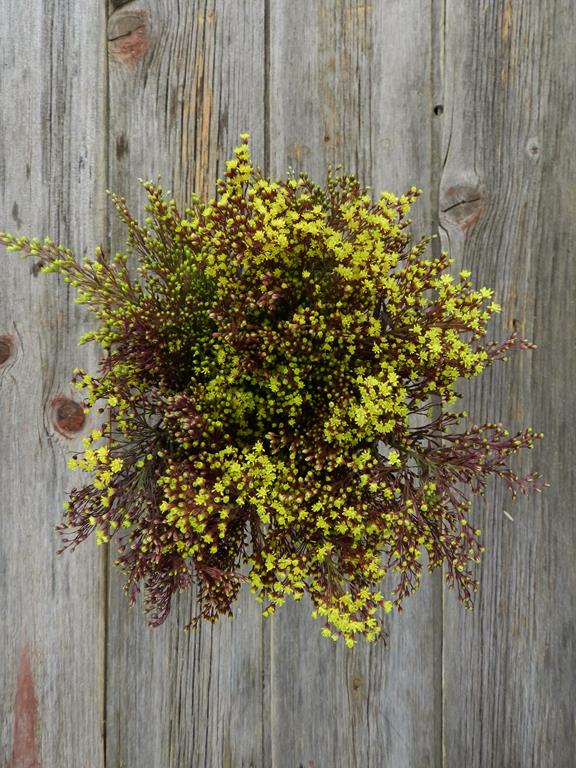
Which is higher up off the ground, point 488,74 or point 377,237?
point 488,74

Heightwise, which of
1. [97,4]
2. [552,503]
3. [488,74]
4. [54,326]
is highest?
[97,4]

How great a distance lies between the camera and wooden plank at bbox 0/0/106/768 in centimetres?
130

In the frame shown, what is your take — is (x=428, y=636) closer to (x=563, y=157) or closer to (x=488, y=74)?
(x=563, y=157)

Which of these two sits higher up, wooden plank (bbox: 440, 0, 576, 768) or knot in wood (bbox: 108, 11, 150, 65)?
knot in wood (bbox: 108, 11, 150, 65)

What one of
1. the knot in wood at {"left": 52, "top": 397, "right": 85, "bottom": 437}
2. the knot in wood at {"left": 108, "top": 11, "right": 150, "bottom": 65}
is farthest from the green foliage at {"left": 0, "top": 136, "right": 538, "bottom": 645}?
the knot in wood at {"left": 108, "top": 11, "right": 150, "bottom": 65}

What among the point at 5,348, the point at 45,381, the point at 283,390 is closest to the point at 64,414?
the point at 45,381

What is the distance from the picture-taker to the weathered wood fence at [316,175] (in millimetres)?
1288

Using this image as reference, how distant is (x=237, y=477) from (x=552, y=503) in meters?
0.84

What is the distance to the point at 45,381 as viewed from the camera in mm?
1319

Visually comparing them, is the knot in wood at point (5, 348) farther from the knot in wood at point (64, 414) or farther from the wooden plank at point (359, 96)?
the wooden plank at point (359, 96)

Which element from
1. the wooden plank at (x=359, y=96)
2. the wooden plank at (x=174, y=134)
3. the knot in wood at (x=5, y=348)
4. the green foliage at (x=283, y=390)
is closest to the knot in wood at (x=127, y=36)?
the wooden plank at (x=174, y=134)

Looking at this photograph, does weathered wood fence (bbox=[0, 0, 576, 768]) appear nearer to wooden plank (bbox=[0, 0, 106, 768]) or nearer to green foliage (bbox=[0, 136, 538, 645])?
wooden plank (bbox=[0, 0, 106, 768])

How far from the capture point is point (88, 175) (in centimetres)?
131

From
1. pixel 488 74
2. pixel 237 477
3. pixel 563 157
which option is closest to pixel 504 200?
pixel 563 157
